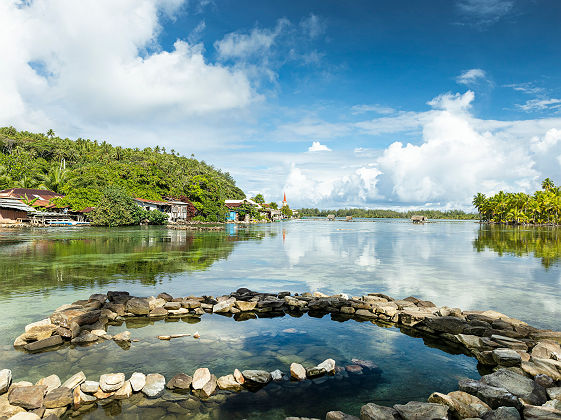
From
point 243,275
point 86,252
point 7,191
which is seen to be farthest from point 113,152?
point 243,275

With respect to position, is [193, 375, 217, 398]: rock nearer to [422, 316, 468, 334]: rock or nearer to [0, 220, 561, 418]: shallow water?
[0, 220, 561, 418]: shallow water

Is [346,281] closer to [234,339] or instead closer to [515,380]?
[234,339]

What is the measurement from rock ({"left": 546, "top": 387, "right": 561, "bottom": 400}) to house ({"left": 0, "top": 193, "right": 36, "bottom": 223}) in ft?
209

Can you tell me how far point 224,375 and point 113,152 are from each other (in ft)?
333

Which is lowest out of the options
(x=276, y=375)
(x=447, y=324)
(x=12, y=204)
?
(x=276, y=375)

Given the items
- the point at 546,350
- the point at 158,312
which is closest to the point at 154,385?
the point at 158,312

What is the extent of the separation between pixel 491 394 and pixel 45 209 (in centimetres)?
6885

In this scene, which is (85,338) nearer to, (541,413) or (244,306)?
(244,306)

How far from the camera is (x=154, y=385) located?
622 cm

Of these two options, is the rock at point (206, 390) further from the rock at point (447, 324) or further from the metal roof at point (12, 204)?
the metal roof at point (12, 204)

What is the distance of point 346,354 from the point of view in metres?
8.23

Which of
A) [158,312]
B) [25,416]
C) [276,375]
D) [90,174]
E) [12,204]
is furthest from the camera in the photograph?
[90,174]

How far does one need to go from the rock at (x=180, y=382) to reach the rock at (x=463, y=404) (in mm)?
4352

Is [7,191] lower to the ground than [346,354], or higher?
higher
